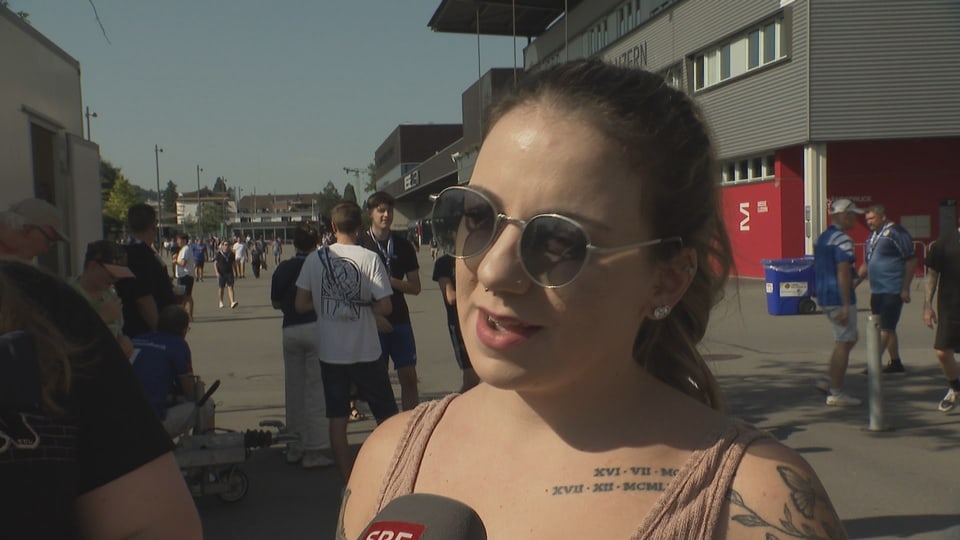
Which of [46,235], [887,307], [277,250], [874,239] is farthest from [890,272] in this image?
[277,250]

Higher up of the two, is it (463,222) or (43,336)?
(463,222)

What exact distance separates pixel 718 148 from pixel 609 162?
1.19 ft

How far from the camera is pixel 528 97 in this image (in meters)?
1.56

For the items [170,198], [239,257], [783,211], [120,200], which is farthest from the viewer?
[170,198]

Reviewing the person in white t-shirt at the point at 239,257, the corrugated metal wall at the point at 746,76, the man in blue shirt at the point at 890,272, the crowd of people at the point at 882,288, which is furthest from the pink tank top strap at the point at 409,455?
the person in white t-shirt at the point at 239,257

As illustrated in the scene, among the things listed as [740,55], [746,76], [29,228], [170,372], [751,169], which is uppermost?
[740,55]

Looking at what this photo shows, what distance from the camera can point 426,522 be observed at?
1.21m

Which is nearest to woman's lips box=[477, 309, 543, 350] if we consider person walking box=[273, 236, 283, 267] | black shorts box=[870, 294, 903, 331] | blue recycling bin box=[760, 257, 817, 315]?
black shorts box=[870, 294, 903, 331]

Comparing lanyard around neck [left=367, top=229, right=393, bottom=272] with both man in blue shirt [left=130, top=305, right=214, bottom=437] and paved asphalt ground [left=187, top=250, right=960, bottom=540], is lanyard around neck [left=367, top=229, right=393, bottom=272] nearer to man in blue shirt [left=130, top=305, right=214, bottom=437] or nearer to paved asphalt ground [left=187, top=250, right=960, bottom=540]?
paved asphalt ground [left=187, top=250, right=960, bottom=540]

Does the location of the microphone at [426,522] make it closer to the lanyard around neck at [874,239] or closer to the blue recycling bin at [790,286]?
the lanyard around neck at [874,239]

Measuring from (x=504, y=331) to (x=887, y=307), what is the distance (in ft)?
32.1

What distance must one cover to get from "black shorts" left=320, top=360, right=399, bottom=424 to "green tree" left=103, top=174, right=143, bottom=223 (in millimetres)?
80784

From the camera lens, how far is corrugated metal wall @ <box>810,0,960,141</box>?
24375 mm

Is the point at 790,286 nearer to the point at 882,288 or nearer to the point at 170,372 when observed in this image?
the point at 882,288
